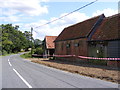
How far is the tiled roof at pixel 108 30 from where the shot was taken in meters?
18.4

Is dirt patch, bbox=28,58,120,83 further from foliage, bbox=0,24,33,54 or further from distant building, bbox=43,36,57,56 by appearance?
foliage, bbox=0,24,33,54

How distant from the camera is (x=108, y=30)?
20094 millimetres

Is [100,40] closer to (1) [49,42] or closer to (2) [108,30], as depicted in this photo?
(2) [108,30]

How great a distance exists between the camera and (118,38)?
17094mm

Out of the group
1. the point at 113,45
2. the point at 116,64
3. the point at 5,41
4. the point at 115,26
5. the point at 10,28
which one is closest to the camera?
the point at 116,64

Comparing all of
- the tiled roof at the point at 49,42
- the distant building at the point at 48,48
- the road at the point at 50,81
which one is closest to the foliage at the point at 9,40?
the tiled roof at the point at 49,42

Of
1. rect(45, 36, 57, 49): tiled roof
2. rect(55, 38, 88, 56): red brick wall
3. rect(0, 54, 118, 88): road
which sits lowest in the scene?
rect(0, 54, 118, 88): road

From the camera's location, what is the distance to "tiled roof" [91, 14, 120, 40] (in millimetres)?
18422

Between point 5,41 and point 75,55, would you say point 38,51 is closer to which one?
point 75,55

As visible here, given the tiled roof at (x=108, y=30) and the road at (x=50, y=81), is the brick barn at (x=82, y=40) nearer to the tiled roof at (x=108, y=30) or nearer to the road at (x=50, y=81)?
the tiled roof at (x=108, y=30)

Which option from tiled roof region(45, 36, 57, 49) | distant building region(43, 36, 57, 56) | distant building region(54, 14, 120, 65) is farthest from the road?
tiled roof region(45, 36, 57, 49)

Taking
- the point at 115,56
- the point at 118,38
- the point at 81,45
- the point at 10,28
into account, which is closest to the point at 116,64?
the point at 115,56

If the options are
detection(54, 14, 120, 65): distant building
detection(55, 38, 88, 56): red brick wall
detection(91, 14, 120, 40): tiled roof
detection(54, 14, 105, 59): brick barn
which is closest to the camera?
detection(54, 14, 120, 65): distant building

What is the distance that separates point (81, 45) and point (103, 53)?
16.2 feet
